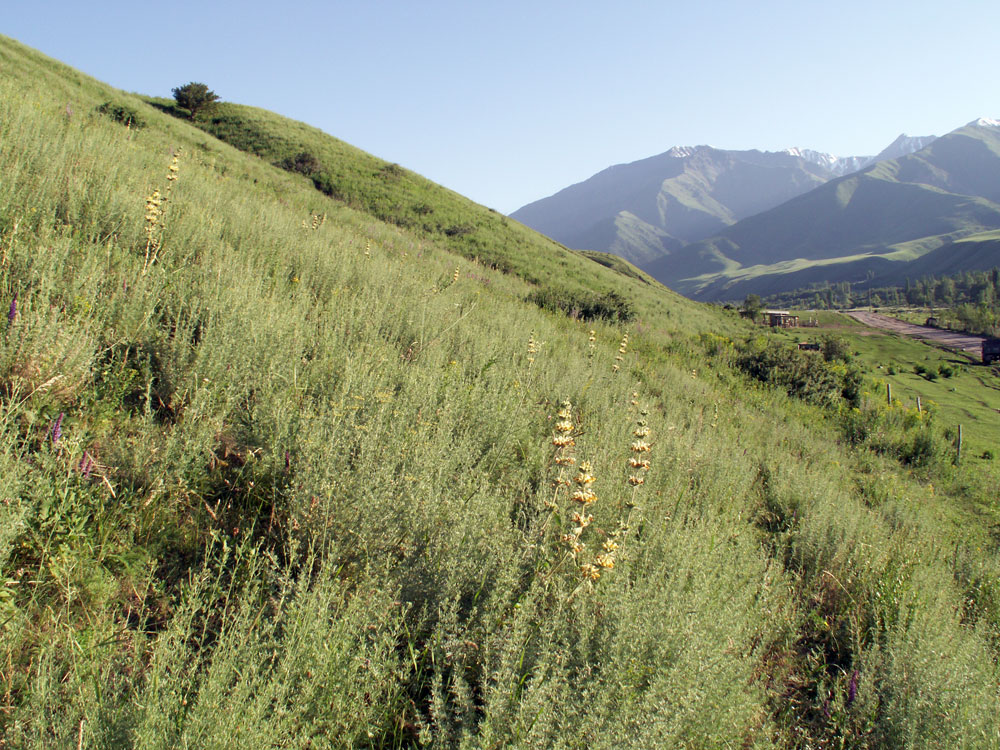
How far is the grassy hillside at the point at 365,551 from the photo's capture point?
1669 millimetres

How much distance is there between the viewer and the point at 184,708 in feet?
4.92

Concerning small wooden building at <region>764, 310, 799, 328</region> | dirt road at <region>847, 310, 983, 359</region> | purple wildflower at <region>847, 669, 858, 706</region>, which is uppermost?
dirt road at <region>847, 310, 983, 359</region>

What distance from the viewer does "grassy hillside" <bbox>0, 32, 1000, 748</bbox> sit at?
167cm

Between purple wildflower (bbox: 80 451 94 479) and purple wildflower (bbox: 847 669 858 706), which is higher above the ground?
purple wildflower (bbox: 80 451 94 479)

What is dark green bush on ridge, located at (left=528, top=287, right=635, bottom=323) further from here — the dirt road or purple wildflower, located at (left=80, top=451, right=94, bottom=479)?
the dirt road

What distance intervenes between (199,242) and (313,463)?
3422 millimetres

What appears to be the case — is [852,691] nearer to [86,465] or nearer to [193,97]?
[86,465]

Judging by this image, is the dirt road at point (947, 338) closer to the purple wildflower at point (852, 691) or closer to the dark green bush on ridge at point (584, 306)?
the dark green bush on ridge at point (584, 306)

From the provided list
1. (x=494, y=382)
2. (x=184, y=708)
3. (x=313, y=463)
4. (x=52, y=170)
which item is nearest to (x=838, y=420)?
(x=494, y=382)

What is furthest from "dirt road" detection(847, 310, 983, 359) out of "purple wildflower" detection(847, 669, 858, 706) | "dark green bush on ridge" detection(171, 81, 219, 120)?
"dark green bush on ridge" detection(171, 81, 219, 120)

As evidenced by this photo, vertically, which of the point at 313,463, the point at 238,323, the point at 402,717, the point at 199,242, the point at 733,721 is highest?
the point at 199,242

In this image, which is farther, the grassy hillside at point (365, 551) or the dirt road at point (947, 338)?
the dirt road at point (947, 338)

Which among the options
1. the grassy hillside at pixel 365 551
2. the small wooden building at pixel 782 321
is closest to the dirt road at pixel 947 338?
the small wooden building at pixel 782 321

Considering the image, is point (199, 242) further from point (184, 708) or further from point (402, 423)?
point (184, 708)
